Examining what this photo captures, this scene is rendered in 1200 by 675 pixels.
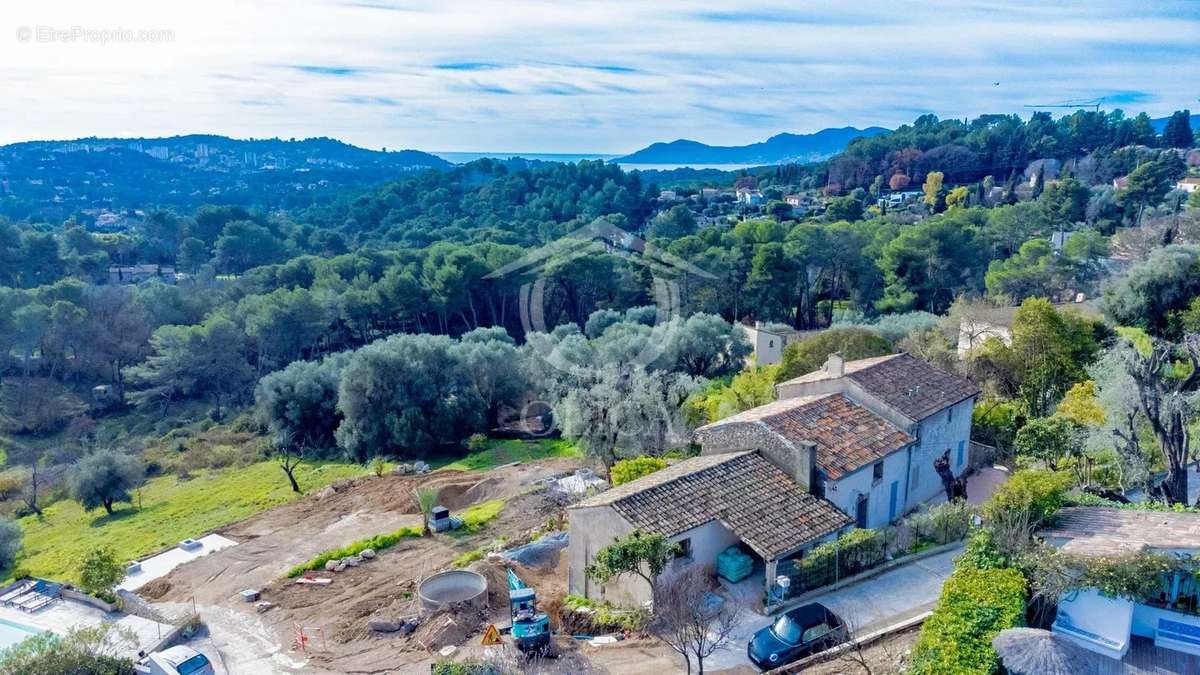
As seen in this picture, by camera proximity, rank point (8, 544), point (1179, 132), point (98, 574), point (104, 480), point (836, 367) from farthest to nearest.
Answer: point (1179, 132) < point (104, 480) < point (8, 544) < point (836, 367) < point (98, 574)

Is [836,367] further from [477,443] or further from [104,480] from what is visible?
[104,480]

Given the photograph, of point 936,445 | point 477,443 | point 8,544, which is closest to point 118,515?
point 8,544

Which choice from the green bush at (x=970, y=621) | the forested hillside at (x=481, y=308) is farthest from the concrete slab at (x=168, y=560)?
the green bush at (x=970, y=621)

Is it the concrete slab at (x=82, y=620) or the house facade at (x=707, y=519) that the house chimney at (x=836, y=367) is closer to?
the house facade at (x=707, y=519)

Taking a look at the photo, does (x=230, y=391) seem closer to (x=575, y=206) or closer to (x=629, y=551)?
(x=629, y=551)

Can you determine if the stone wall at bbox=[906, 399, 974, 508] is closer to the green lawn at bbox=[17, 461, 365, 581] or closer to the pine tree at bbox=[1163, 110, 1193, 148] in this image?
the green lawn at bbox=[17, 461, 365, 581]

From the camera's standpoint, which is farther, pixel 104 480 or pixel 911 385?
pixel 104 480

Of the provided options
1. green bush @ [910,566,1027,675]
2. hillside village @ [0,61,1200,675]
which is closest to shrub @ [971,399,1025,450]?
hillside village @ [0,61,1200,675]
